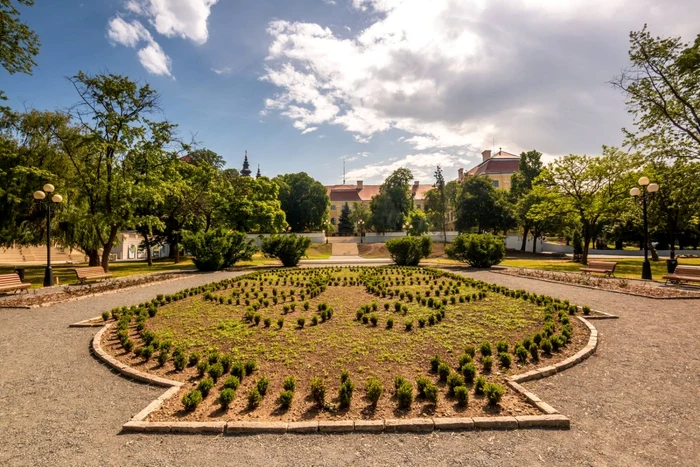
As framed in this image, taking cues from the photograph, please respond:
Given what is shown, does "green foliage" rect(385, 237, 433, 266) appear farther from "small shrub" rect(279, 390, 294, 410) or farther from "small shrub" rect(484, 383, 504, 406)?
"small shrub" rect(279, 390, 294, 410)

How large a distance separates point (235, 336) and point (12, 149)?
84.2 ft

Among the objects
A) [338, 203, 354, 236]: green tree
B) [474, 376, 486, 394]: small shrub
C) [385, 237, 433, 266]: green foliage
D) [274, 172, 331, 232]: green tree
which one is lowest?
[474, 376, 486, 394]: small shrub

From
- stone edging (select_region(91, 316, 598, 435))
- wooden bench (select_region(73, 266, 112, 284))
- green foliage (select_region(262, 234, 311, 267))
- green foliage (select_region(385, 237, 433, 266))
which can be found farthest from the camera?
green foliage (select_region(262, 234, 311, 267))

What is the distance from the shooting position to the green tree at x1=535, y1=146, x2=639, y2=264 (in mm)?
25219

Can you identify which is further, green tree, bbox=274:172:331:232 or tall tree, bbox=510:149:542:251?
green tree, bbox=274:172:331:232

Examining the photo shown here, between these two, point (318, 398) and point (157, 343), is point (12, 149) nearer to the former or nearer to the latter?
point (157, 343)

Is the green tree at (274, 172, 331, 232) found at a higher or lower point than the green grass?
higher

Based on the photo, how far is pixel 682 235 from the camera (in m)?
39.8

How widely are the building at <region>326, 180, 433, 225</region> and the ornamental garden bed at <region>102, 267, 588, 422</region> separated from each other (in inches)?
3081

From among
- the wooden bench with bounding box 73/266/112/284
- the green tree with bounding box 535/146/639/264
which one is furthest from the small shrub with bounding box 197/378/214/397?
the green tree with bounding box 535/146/639/264

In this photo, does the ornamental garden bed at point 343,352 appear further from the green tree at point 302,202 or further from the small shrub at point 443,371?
the green tree at point 302,202

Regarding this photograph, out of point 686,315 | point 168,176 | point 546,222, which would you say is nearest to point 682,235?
point 546,222

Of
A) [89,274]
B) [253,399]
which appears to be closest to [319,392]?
Answer: [253,399]

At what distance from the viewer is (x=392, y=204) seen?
61031mm
